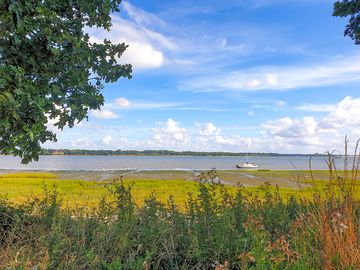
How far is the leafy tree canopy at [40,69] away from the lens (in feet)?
14.1

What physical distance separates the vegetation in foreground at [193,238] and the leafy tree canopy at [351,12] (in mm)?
5552

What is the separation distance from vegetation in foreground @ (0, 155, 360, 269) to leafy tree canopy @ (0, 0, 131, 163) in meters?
1.28

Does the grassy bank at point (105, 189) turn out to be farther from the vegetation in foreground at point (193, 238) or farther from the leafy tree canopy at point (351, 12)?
the leafy tree canopy at point (351, 12)

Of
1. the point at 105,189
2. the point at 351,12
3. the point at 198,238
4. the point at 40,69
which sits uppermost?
the point at 351,12

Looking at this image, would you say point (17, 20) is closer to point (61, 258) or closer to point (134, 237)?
point (61, 258)

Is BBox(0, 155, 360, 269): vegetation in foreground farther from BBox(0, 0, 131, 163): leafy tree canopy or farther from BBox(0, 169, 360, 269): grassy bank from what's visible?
BBox(0, 0, 131, 163): leafy tree canopy

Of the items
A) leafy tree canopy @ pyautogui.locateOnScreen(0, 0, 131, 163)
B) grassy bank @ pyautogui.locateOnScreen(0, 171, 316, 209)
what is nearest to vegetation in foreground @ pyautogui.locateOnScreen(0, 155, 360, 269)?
grassy bank @ pyautogui.locateOnScreen(0, 171, 316, 209)

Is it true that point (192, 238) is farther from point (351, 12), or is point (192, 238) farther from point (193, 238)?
point (351, 12)

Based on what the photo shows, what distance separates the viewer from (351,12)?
915 centimetres

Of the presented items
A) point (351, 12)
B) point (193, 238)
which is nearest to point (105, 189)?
point (351, 12)

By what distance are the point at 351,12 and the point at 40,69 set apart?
764 centimetres

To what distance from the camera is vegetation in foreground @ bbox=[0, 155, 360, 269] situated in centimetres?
379

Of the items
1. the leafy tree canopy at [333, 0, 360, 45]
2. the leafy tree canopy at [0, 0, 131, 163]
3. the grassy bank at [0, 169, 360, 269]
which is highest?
the leafy tree canopy at [333, 0, 360, 45]

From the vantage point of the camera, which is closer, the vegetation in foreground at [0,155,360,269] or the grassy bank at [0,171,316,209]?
the vegetation in foreground at [0,155,360,269]
